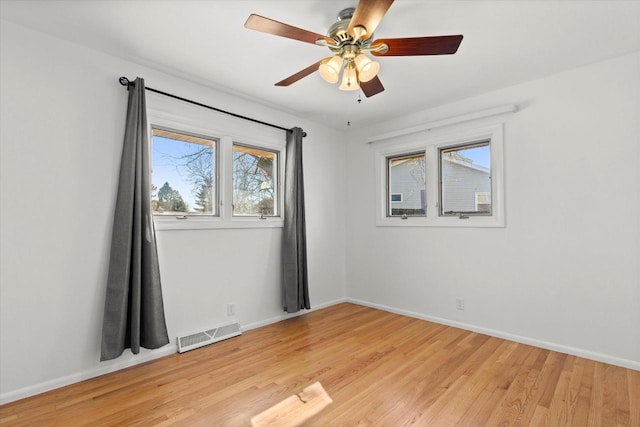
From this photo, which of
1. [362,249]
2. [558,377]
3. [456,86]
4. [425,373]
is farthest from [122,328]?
[456,86]

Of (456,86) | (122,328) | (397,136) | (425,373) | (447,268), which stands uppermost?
(456,86)

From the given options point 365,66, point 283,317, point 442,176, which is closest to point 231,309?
point 283,317

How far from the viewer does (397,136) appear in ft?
13.1

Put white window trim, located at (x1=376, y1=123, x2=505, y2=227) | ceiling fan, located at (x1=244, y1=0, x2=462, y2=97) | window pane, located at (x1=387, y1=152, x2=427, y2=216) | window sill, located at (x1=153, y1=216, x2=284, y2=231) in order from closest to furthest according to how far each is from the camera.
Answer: ceiling fan, located at (x1=244, y1=0, x2=462, y2=97) → window sill, located at (x1=153, y1=216, x2=284, y2=231) → white window trim, located at (x1=376, y1=123, x2=505, y2=227) → window pane, located at (x1=387, y1=152, x2=427, y2=216)

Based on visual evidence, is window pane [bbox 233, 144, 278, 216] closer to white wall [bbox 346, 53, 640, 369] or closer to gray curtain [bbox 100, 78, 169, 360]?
gray curtain [bbox 100, 78, 169, 360]

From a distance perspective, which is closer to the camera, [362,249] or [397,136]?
[397,136]

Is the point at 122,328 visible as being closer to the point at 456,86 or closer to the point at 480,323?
Answer: the point at 480,323

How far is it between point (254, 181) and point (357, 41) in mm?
2100

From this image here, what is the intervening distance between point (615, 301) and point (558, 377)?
853 mm

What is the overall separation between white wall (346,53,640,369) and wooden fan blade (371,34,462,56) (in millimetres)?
1709

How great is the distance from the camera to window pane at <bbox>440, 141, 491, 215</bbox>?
133 inches

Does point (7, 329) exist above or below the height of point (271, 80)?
below

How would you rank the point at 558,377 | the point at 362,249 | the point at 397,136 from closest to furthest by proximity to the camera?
the point at 558,377
the point at 397,136
the point at 362,249

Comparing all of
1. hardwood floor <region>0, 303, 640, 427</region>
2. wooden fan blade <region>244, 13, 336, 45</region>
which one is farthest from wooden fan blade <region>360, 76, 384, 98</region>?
hardwood floor <region>0, 303, 640, 427</region>
